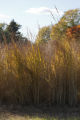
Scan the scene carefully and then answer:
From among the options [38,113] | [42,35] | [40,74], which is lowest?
[38,113]

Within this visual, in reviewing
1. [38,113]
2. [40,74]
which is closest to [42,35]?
[40,74]

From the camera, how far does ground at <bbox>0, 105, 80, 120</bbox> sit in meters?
3.75

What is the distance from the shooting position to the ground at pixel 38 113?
375 centimetres

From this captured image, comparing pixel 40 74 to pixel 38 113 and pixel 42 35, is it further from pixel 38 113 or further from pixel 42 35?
pixel 42 35

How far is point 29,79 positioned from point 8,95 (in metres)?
0.54

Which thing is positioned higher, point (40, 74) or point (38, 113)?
point (40, 74)

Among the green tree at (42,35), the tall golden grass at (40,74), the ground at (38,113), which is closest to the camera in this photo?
the ground at (38,113)

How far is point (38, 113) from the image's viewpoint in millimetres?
4066

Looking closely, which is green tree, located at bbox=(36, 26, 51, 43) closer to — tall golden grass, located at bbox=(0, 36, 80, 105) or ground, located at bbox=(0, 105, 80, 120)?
tall golden grass, located at bbox=(0, 36, 80, 105)

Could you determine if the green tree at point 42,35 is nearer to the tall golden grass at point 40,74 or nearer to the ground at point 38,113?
the tall golden grass at point 40,74

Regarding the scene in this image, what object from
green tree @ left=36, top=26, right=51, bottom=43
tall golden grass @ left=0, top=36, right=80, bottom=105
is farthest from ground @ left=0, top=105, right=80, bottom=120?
green tree @ left=36, top=26, right=51, bottom=43

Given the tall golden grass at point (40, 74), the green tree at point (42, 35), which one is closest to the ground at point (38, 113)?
the tall golden grass at point (40, 74)

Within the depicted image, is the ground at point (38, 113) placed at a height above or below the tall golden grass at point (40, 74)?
below

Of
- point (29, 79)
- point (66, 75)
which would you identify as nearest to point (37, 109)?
point (29, 79)
